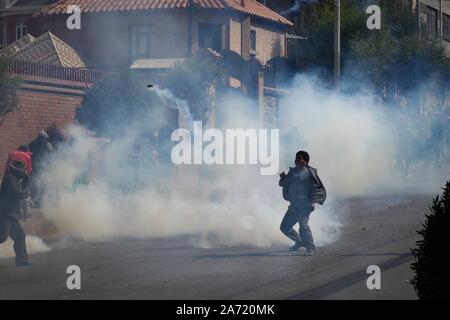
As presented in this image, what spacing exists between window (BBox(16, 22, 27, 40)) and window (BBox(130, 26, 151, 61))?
1807 cm

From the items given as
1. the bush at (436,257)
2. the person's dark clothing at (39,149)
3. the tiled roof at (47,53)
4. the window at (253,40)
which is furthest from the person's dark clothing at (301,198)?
the window at (253,40)

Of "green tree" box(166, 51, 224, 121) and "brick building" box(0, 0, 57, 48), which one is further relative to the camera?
"brick building" box(0, 0, 57, 48)

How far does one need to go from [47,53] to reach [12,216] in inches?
1076

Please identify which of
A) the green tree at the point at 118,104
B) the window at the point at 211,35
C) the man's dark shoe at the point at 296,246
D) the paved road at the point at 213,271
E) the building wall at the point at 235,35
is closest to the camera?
the paved road at the point at 213,271

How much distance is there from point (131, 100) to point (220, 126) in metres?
6.05

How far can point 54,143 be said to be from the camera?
68.3ft

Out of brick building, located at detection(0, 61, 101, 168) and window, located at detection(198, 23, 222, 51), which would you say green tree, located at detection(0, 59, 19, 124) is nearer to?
brick building, located at detection(0, 61, 101, 168)

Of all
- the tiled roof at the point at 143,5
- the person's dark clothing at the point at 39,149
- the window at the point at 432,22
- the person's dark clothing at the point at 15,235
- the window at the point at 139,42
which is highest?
the window at the point at 432,22

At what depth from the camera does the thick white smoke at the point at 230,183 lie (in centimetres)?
1595

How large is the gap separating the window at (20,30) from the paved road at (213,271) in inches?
1779

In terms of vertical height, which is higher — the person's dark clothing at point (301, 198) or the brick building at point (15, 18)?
the brick building at point (15, 18)

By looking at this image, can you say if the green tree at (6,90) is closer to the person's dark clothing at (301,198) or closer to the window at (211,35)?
the person's dark clothing at (301,198)

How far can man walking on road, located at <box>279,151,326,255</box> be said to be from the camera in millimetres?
12766

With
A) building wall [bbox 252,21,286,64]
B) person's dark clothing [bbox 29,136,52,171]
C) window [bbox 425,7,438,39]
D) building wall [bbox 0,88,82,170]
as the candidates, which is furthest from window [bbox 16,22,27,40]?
person's dark clothing [bbox 29,136,52,171]
